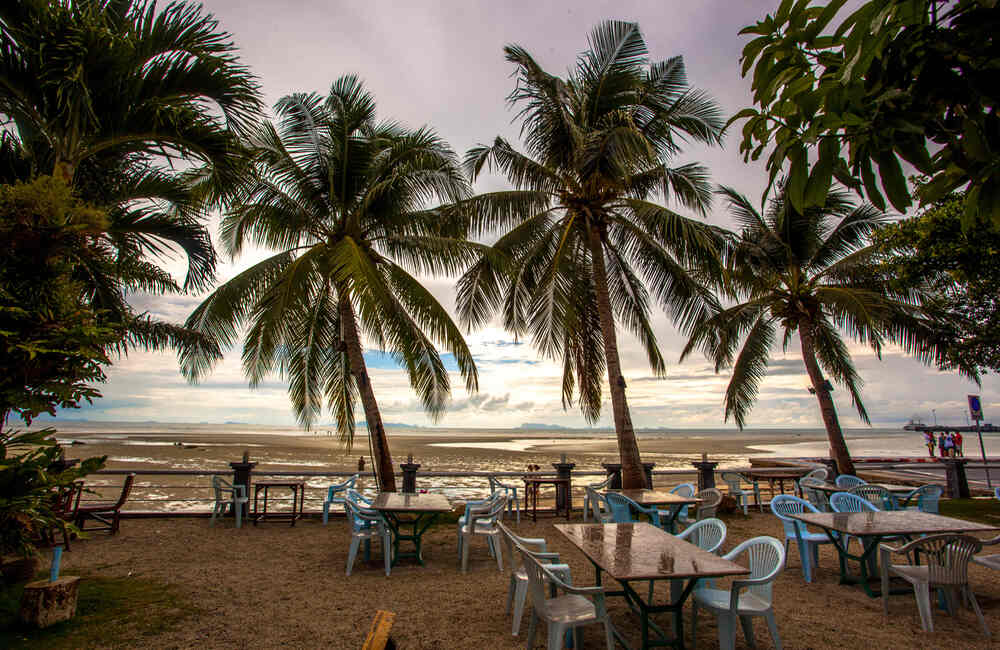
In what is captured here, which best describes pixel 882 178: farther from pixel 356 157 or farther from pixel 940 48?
pixel 356 157

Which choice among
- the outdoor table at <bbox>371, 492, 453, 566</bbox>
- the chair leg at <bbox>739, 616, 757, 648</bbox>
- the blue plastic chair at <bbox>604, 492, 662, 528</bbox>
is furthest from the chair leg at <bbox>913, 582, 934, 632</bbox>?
the outdoor table at <bbox>371, 492, 453, 566</bbox>

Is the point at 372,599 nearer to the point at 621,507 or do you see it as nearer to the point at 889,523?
the point at 621,507

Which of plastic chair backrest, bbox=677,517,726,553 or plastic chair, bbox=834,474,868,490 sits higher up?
plastic chair backrest, bbox=677,517,726,553

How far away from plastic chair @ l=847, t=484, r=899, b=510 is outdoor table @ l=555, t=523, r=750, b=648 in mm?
4581

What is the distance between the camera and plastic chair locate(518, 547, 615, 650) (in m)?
3.13

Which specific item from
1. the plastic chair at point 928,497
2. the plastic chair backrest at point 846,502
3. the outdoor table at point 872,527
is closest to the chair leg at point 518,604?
the outdoor table at point 872,527

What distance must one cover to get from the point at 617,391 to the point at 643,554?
19.8 feet

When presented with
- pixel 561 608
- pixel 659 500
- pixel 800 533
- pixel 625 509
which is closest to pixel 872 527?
pixel 800 533

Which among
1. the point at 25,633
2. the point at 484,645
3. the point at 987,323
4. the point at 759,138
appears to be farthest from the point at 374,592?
the point at 987,323

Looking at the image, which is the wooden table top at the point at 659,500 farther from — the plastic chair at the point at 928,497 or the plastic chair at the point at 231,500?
the plastic chair at the point at 231,500

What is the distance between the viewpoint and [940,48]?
1.15 meters

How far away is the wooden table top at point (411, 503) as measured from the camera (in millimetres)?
6041

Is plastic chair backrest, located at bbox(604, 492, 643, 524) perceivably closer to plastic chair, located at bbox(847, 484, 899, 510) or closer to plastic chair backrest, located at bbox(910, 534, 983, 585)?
plastic chair backrest, located at bbox(910, 534, 983, 585)

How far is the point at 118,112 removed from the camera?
4473 mm
